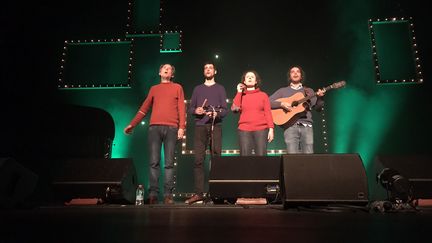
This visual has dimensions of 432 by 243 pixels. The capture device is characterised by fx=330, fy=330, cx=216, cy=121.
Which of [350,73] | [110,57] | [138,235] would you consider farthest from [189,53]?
[138,235]

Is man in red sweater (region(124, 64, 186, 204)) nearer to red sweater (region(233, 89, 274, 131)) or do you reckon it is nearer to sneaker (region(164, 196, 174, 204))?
sneaker (region(164, 196, 174, 204))

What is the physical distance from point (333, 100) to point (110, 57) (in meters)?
3.98

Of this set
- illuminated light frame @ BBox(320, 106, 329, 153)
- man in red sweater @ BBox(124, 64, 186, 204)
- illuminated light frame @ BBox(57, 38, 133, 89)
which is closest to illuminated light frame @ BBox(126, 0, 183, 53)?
illuminated light frame @ BBox(57, 38, 133, 89)

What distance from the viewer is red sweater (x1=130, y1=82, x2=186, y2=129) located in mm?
4297

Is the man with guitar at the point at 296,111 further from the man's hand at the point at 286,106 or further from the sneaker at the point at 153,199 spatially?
the sneaker at the point at 153,199

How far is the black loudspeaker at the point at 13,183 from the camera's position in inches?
109

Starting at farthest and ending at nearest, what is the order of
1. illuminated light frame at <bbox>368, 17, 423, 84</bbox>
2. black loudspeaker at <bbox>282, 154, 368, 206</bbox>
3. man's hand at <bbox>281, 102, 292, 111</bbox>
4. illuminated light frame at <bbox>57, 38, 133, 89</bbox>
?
illuminated light frame at <bbox>57, 38, 133, 89</bbox> → illuminated light frame at <bbox>368, 17, 423, 84</bbox> → man's hand at <bbox>281, 102, 292, 111</bbox> → black loudspeaker at <bbox>282, 154, 368, 206</bbox>

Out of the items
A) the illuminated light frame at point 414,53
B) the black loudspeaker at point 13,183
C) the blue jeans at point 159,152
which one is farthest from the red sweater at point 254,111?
the black loudspeaker at point 13,183

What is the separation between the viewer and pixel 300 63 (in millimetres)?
5602

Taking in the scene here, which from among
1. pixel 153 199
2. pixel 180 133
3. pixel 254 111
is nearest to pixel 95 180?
pixel 153 199

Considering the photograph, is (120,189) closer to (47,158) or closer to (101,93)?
(47,158)

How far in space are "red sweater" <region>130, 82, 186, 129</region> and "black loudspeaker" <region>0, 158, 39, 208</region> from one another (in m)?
1.51

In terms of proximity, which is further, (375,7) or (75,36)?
(75,36)

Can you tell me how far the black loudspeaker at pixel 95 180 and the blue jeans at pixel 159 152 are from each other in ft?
0.96
